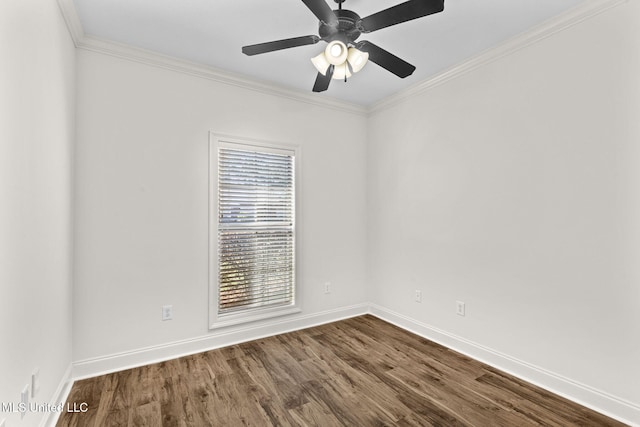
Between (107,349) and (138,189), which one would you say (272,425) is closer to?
(107,349)

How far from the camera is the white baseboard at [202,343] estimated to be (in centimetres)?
247

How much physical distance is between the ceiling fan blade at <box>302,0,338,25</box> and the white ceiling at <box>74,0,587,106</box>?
1.65 ft

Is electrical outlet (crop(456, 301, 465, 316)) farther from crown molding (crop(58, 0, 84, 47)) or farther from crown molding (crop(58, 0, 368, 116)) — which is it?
crown molding (crop(58, 0, 84, 47))

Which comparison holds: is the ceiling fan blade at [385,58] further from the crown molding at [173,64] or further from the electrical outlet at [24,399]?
the electrical outlet at [24,399]

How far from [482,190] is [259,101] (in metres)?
2.32

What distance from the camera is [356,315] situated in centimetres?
388

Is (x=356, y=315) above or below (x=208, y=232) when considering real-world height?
below

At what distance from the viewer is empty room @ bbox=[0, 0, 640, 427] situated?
6.17 feet

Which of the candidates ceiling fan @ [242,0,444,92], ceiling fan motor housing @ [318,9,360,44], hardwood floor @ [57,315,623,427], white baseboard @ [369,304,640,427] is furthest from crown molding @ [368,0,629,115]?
hardwood floor @ [57,315,623,427]

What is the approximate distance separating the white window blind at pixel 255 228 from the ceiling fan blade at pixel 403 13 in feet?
5.94

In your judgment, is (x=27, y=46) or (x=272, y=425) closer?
(x=27, y=46)

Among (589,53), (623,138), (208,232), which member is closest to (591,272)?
(623,138)

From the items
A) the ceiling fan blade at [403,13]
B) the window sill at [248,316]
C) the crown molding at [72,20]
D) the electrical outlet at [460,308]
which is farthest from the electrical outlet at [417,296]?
the crown molding at [72,20]

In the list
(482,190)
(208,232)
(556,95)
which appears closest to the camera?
(556,95)
